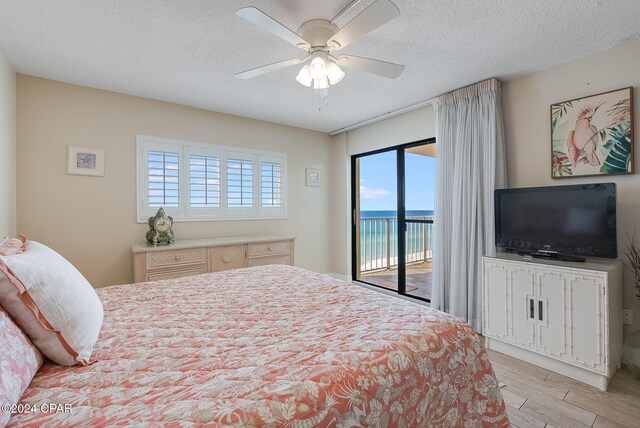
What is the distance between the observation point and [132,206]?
3.16 meters

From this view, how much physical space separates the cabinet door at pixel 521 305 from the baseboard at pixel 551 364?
117 millimetres

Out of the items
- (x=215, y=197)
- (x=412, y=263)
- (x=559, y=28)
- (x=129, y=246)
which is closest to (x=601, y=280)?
(x=559, y=28)

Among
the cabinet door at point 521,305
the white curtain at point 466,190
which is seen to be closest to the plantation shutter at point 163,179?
the white curtain at point 466,190

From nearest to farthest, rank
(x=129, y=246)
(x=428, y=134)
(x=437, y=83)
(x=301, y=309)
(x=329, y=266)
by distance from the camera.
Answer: (x=301, y=309) → (x=437, y=83) → (x=129, y=246) → (x=428, y=134) → (x=329, y=266)

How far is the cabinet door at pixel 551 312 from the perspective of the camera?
2109 millimetres

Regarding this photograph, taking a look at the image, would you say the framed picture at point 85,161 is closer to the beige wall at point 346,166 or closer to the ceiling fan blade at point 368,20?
the ceiling fan blade at point 368,20

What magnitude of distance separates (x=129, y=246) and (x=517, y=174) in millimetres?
4059

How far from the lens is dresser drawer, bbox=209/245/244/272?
3.16 metres

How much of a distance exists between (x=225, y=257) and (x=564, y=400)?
306 centimetres

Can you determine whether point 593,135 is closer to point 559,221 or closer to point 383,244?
point 559,221

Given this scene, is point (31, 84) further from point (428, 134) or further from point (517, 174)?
point (517, 174)

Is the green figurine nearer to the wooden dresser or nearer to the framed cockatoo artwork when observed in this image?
the wooden dresser

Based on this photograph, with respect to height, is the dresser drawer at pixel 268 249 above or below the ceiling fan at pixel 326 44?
below

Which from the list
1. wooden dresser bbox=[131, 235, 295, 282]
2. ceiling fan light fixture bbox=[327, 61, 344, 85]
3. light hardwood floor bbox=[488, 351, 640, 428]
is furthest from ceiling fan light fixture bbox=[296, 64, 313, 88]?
light hardwood floor bbox=[488, 351, 640, 428]
